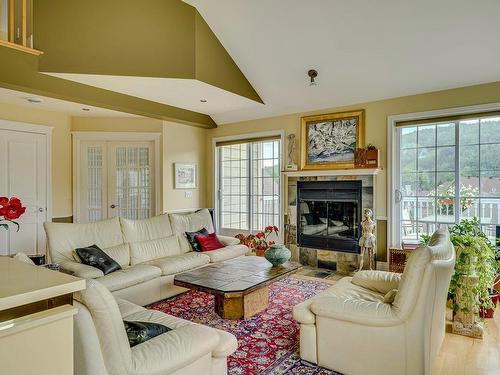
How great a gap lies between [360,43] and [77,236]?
405 centimetres

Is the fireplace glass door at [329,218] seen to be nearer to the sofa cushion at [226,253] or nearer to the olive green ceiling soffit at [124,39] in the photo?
the sofa cushion at [226,253]

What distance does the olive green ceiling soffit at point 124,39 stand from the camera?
3748 mm

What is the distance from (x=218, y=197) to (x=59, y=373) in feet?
19.4

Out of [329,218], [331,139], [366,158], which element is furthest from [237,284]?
[331,139]

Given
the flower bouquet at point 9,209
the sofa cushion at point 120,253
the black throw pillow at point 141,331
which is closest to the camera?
the flower bouquet at point 9,209

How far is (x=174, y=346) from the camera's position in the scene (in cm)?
187

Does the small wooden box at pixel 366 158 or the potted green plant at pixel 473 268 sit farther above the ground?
the small wooden box at pixel 366 158

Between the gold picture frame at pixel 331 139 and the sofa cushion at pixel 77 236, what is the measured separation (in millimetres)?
3135

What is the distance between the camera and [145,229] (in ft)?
14.9

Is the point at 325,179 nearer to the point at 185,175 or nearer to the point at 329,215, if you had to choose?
the point at 329,215

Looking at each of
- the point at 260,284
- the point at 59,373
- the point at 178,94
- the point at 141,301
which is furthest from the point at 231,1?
the point at 59,373

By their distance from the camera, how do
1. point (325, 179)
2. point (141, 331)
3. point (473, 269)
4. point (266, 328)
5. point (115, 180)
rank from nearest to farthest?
point (141, 331) → point (473, 269) → point (266, 328) → point (325, 179) → point (115, 180)

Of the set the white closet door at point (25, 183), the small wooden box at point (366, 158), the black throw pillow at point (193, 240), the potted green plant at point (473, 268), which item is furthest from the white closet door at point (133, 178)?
the potted green plant at point (473, 268)

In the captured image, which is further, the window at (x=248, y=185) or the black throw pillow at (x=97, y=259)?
the window at (x=248, y=185)
